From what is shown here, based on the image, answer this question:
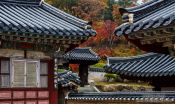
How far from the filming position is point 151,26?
6.09 meters

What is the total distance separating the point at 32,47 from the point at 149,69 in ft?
16.2

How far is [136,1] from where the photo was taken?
58.6 m

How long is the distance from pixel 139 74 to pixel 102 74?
2959cm

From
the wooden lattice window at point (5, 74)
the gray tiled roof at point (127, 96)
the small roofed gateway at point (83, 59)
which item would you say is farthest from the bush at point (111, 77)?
the wooden lattice window at point (5, 74)

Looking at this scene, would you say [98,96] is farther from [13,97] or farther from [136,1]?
[136,1]

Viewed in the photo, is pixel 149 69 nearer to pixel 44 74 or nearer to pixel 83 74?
pixel 44 74

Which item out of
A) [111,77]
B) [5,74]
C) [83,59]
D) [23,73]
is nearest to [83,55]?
[83,59]

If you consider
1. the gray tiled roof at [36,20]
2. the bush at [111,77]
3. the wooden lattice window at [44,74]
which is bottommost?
the bush at [111,77]

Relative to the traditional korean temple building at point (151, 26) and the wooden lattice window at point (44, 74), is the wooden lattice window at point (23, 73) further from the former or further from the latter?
the traditional korean temple building at point (151, 26)

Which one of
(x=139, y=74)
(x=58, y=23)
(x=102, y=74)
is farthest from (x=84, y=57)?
(x=58, y=23)

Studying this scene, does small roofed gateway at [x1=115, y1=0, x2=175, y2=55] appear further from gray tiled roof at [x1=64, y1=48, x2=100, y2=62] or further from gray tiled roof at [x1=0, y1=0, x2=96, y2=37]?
gray tiled roof at [x1=64, y1=48, x2=100, y2=62]

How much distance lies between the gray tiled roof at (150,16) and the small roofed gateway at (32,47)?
13.1ft

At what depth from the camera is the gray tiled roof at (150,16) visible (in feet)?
19.6

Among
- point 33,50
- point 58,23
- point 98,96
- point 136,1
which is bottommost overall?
point 98,96
